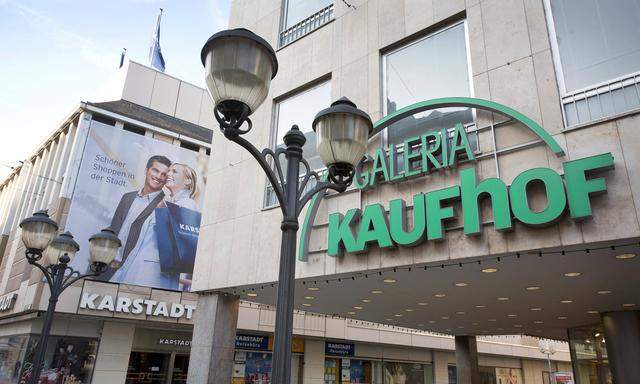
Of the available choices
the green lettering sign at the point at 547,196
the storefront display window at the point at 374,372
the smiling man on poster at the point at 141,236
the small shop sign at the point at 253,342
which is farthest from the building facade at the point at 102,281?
the green lettering sign at the point at 547,196

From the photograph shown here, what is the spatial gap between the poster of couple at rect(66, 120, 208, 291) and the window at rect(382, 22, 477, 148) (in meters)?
13.6

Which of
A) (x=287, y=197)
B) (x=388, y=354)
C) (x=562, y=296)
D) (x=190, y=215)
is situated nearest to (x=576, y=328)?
(x=562, y=296)

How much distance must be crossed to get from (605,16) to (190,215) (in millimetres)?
17663

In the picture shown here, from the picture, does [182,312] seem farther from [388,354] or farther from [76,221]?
[388,354]

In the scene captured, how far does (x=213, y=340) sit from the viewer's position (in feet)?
35.6

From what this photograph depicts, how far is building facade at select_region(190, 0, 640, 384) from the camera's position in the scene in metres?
6.53

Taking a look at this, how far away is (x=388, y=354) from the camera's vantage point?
25.5 metres

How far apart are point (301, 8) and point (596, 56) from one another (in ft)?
24.5

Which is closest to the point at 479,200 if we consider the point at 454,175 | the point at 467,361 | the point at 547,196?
the point at 454,175

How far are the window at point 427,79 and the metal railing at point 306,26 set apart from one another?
2413 millimetres

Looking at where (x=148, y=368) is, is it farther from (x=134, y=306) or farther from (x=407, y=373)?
(x=407, y=373)

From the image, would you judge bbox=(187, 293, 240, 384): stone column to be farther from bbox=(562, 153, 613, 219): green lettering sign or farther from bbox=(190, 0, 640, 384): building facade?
bbox=(562, 153, 613, 219): green lettering sign

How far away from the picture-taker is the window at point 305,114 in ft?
34.6

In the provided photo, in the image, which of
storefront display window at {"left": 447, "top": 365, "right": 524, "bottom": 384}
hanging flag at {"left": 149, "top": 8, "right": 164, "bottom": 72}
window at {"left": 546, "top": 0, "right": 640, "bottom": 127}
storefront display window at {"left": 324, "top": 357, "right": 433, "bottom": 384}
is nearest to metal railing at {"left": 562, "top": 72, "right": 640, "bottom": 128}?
window at {"left": 546, "top": 0, "right": 640, "bottom": 127}
